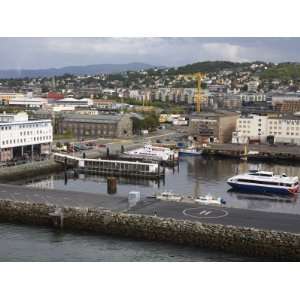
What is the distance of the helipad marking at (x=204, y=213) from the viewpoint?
538cm

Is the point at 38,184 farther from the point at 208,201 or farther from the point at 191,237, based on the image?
the point at 191,237

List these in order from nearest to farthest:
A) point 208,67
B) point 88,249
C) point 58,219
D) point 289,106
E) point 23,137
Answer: point 88,249
point 58,219
point 23,137
point 289,106
point 208,67

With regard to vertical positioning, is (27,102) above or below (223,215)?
above

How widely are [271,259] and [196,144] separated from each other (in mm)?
8618

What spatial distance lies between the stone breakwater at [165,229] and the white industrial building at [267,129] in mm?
8438

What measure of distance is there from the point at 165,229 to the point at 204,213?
0.56 m

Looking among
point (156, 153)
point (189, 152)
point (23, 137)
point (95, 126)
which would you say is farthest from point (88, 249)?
point (95, 126)

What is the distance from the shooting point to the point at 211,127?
1412cm

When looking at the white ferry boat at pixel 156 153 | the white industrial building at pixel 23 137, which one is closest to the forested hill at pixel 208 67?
the white ferry boat at pixel 156 153

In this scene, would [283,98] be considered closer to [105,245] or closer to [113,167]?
[113,167]

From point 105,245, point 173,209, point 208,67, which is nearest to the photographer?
point 105,245

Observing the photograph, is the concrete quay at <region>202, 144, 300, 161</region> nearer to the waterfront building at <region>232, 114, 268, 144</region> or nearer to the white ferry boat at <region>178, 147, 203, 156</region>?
the white ferry boat at <region>178, 147, 203, 156</region>

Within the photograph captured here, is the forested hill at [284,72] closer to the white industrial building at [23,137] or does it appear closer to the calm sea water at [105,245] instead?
the white industrial building at [23,137]

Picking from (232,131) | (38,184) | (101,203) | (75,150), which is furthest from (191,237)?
(232,131)
